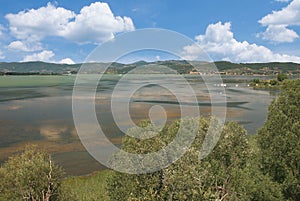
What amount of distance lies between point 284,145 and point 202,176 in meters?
10.1

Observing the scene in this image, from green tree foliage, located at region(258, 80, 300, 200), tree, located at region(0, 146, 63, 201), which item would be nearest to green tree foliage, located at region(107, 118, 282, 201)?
green tree foliage, located at region(258, 80, 300, 200)

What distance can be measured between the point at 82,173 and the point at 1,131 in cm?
2111

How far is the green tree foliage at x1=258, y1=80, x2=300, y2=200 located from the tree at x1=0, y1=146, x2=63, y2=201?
650 inches

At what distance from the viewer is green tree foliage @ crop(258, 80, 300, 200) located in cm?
2205

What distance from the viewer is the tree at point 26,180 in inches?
691

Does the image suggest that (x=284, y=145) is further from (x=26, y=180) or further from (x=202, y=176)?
(x=26, y=180)

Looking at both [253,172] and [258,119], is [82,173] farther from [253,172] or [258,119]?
[258,119]

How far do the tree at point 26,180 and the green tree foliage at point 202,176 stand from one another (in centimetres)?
399

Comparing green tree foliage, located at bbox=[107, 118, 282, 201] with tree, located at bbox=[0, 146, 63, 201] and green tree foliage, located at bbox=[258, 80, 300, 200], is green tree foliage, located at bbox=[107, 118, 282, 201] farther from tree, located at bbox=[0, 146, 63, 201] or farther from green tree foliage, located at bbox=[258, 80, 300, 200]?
tree, located at bbox=[0, 146, 63, 201]

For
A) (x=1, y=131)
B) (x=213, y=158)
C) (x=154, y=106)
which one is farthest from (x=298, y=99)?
(x=154, y=106)

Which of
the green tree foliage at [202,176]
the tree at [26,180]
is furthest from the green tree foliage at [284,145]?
the tree at [26,180]

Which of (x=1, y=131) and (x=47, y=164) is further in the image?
(x=1, y=131)

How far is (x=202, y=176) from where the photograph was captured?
52.4 ft

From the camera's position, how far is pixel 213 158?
21.5m
